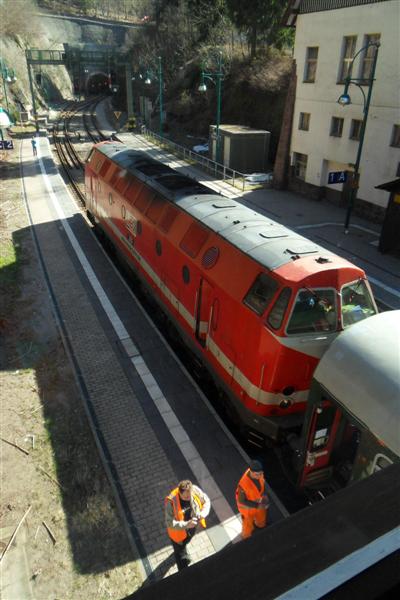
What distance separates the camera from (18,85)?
61438 mm

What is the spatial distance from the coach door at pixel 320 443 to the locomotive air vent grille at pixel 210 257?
3.75 m

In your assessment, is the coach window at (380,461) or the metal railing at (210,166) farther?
the metal railing at (210,166)

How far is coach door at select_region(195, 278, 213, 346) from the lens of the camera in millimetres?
8880

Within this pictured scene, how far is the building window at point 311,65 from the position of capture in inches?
1003

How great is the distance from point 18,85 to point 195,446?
224 ft

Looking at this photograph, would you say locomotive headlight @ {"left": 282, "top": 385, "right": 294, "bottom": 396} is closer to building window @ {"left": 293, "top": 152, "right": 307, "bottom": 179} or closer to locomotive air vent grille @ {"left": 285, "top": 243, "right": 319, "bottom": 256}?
locomotive air vent grille @ {"left": 285, "top": 243, "right": 319, "bottom": 256}

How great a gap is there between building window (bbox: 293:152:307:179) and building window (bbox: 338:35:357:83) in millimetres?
5350

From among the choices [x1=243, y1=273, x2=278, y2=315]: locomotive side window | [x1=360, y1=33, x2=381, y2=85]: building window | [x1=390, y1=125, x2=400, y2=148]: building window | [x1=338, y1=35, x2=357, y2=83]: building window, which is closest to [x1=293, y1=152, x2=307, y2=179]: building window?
[x1=338, y1=35, x2=357, y2=83]: building window

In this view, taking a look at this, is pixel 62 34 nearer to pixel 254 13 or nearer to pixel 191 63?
pixel 191 63

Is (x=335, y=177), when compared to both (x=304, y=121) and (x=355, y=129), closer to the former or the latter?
(x=355, y=129)

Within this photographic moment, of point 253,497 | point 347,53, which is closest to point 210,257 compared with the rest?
point 253,497

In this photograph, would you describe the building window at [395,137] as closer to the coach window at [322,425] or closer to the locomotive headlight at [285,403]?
the locomotive headlight at [285,403]

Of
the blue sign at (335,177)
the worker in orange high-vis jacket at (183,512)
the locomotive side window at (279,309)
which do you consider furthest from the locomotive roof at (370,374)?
the blue sign at (335,177)

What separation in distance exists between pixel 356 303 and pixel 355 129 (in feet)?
63.9
